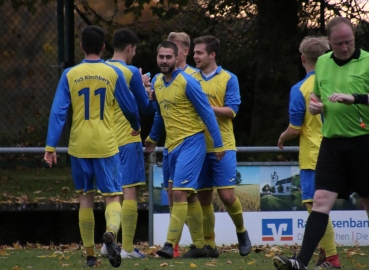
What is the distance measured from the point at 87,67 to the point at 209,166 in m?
2.17

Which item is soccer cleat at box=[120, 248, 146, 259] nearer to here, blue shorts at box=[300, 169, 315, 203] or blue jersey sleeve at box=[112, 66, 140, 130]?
blue jersey sleeve at box=[112, 66, 140, 130]

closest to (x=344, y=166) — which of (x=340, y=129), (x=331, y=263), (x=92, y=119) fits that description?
(x=340, y=129)

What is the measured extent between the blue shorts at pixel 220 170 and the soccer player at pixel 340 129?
2.64 meters

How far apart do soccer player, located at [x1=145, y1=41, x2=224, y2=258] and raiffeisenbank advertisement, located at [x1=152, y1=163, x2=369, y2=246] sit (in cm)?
237

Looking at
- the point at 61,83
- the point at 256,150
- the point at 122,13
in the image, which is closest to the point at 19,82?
the point at 122,13

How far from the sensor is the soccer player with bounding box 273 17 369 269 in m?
6.85

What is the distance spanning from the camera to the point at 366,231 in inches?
467

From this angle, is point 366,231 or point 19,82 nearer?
point 366,231

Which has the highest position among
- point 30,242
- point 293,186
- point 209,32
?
point 209,32

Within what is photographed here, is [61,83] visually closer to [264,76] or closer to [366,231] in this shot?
[366,231]

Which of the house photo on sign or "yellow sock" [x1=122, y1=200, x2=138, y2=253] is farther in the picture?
the house photo on sign

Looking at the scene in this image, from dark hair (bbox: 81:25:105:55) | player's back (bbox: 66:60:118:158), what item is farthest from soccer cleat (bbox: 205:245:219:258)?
dark hair (bbox: 81:25:105:55)

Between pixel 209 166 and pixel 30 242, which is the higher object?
pixel 209 166

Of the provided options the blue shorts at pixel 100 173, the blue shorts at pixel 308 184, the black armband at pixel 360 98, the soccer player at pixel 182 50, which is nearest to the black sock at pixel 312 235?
the black armband at pixel 360 98
